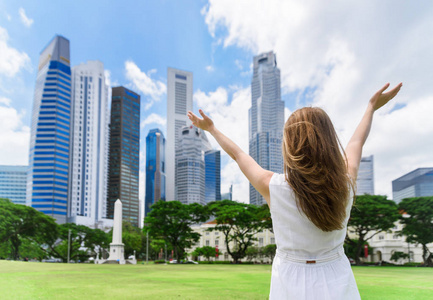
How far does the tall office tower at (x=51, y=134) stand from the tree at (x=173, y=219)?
5192cm

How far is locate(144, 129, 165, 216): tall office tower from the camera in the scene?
168750mm

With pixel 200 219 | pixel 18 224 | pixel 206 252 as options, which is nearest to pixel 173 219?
pixel 200 219

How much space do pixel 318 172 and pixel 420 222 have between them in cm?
3444

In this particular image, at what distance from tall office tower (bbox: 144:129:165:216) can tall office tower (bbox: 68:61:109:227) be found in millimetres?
66453

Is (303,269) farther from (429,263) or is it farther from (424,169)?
(429,263)

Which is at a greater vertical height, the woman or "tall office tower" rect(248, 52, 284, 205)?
"tall office tower" rect(248, 52, 284, 205)

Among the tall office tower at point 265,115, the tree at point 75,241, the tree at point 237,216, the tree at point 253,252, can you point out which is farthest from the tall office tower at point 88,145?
the tree at point 237,216

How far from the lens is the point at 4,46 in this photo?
2114cm

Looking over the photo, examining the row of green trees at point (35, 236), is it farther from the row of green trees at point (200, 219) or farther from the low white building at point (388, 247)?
the low white building at point (388, 247)

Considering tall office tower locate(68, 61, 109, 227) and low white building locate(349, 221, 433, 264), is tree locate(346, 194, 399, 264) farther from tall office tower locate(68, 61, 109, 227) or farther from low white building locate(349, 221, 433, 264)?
tall office tower locate(68, 61, 109, 227)

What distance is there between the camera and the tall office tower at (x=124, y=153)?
364 ft

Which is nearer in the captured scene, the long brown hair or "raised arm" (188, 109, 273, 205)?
the long brown hair

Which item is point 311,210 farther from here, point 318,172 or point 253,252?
point 253,252

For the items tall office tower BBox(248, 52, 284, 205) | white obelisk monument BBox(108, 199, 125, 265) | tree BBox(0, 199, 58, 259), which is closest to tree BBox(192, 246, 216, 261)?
white obelisk monument BBox(108, 199, 125, 265)
